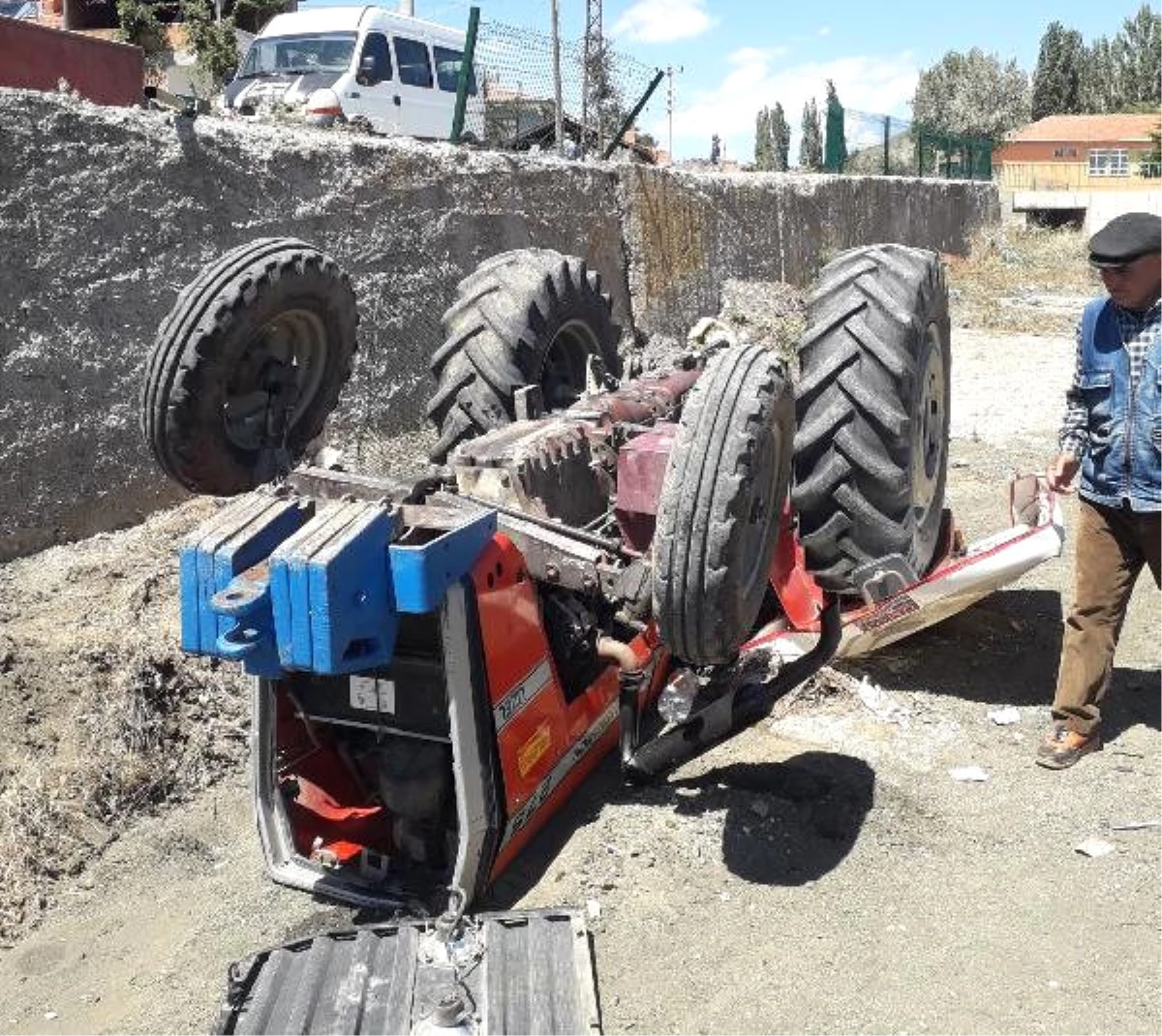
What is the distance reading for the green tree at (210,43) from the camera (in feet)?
79.8

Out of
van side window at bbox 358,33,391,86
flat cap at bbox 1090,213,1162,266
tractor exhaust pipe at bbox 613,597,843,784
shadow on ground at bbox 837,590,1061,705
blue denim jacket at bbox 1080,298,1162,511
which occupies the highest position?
van side window at bbox 358,33,391,86

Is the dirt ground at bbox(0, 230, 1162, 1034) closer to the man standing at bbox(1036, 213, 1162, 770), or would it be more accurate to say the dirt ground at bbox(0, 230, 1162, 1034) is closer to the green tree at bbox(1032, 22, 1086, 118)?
the man standing at bbox(1036, 213, 1162, 770)

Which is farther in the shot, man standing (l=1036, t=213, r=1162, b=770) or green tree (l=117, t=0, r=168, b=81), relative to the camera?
green tree (l=117, t=0, r=168, b=81)

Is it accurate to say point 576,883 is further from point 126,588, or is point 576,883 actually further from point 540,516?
point 126,588

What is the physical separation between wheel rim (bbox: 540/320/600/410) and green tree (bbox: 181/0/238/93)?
2079 cm

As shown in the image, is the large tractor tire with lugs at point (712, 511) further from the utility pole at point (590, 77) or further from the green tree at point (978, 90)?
the green tree at point (978, 90)

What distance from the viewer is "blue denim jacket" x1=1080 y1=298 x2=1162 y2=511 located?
12.7 ft

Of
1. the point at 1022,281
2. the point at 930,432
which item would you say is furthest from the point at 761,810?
the point at 1022,281

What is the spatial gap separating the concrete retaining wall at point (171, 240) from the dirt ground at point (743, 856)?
0.80m

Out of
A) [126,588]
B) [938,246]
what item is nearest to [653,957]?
[126,588]

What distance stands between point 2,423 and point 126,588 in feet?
2.89

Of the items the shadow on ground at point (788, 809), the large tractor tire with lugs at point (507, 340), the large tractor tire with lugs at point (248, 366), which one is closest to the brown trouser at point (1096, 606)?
the shadow on ground at point (788, 809)

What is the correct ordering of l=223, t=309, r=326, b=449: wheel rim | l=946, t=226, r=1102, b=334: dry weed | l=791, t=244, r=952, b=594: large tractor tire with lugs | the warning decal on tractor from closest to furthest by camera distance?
1. the warning decal on tractor
2. l=223, t=309, r=326, b=449: wheel rim
3. l=791, t=244, r=952, b=594: large tractor tire with lugs
4. l=946, t=226, r=1102, b=334: dry weed

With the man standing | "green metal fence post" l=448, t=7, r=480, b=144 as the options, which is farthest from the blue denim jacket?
"green metal fence post" l=448, t=7, r=480, b=144
